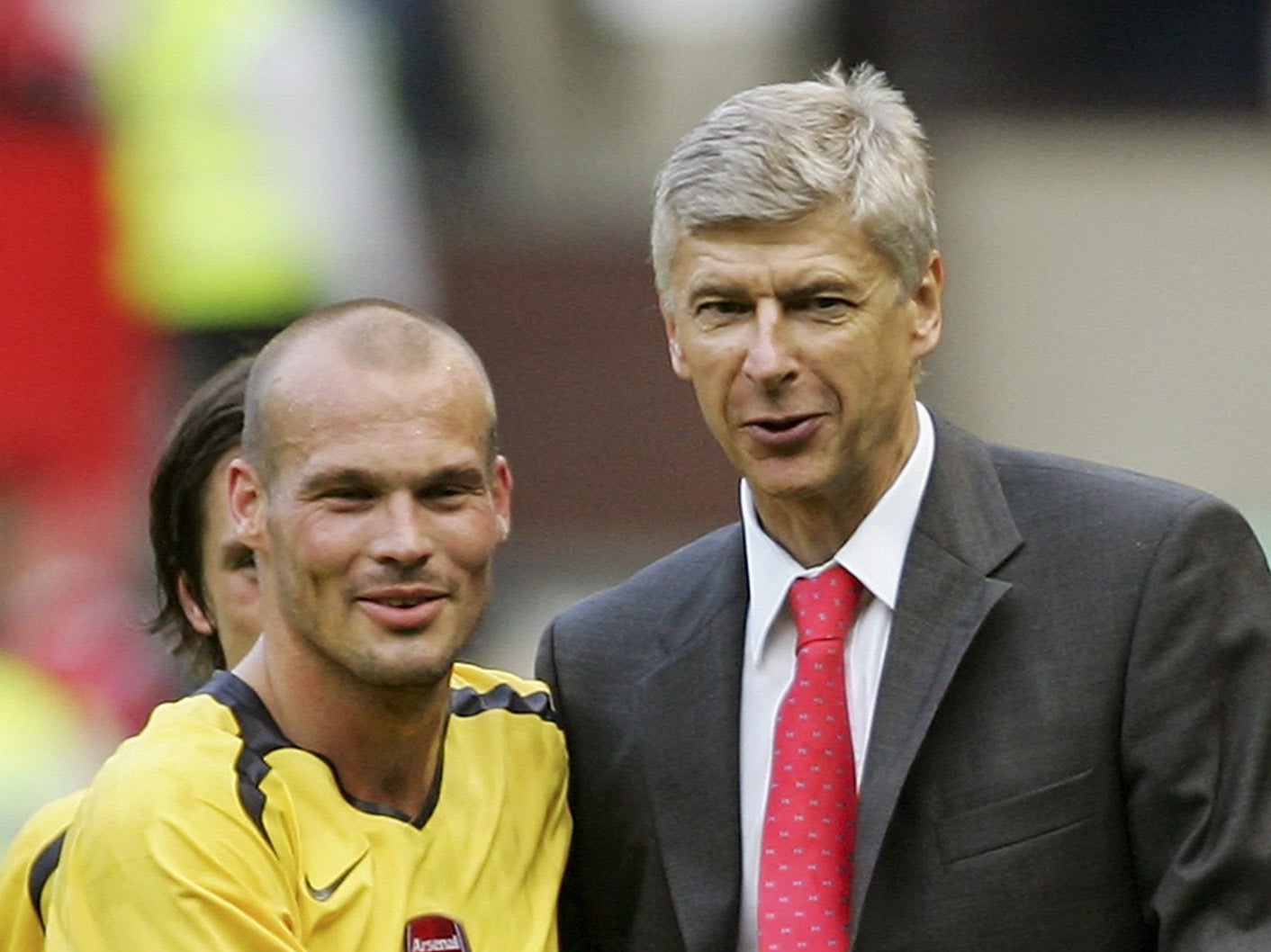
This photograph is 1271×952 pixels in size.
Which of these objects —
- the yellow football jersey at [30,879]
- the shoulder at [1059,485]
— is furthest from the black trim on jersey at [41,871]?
the shoulder at [1059,485]

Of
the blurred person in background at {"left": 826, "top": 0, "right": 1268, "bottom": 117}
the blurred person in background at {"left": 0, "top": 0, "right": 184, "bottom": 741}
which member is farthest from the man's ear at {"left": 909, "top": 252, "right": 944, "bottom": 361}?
the blurred person in background at {"left": 826, "top": 0, "right": 1268, "bottom": 117}

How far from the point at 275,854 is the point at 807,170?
3.85ft

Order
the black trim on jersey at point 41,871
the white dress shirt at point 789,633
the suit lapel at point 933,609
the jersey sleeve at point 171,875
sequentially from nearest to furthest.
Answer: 1. the jersey sleeve at point 171,875
2. the suit lapel at point 933,609
3. the white dress shirt at point 789,633
4. the black trim on jersey at point 41,871

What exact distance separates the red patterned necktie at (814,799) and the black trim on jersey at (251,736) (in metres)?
0.69

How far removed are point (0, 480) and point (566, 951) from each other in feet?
19.5

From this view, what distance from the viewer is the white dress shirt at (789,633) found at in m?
4.73

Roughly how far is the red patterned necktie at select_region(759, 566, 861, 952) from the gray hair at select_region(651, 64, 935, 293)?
1.61 feet

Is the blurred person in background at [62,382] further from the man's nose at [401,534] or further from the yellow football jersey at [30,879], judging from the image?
the man's nose at [401,534]

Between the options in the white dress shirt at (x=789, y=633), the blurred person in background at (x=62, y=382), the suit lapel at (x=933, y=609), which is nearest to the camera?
the suit lapel at (x=933, y=609)

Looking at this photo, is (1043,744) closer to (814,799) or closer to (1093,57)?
(814,799)

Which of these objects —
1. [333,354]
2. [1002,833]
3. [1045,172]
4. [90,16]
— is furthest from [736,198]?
[1045,172]

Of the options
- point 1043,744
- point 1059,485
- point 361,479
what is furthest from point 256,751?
point 1059,485

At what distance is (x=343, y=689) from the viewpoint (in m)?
4.54

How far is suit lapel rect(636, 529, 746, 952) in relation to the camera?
4750 mm
